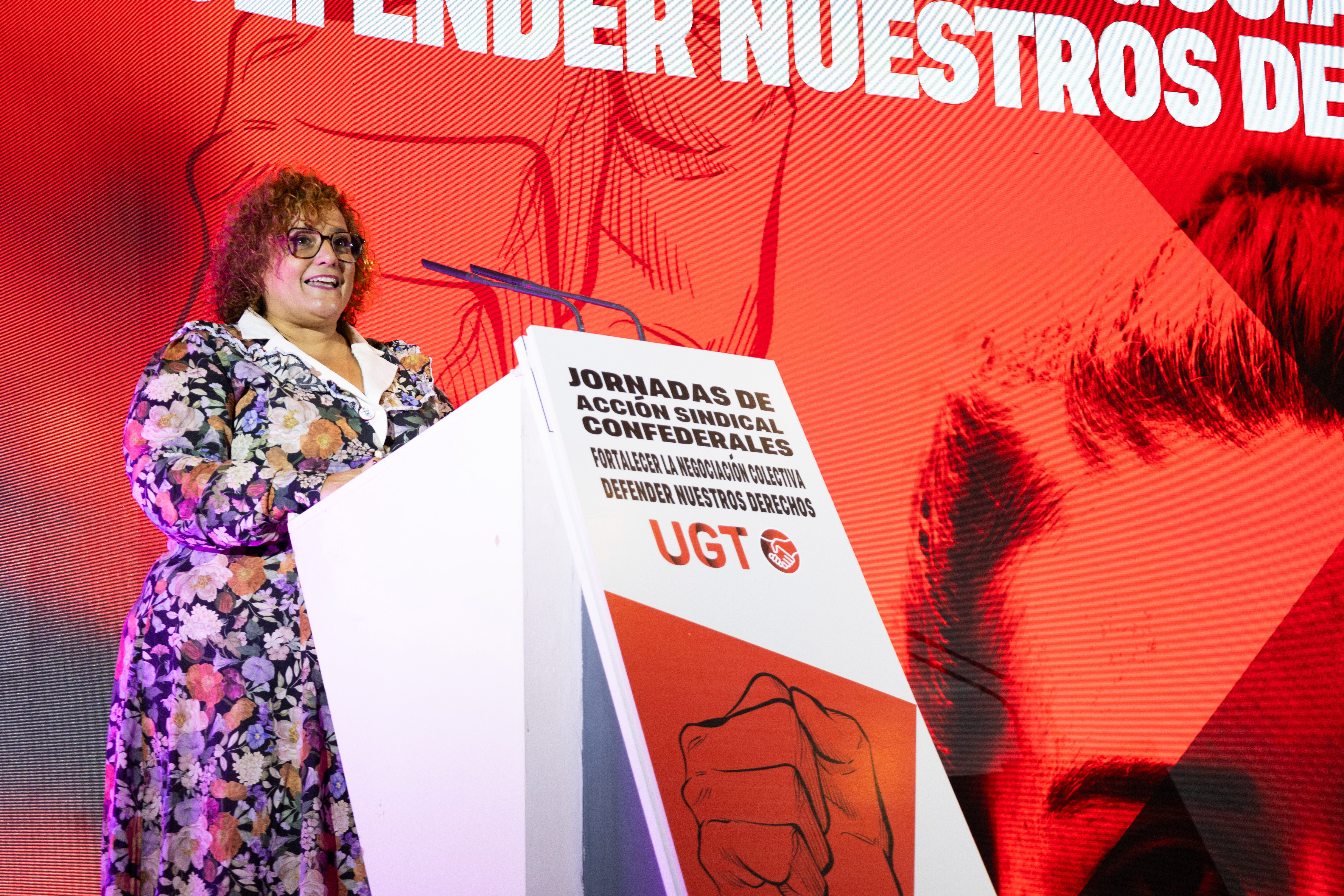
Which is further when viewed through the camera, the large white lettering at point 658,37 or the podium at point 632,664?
the large white lettering at point 658,37

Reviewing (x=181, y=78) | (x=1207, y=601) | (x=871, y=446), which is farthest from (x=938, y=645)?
(x=181, y=78)

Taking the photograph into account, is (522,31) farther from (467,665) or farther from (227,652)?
(467,665)

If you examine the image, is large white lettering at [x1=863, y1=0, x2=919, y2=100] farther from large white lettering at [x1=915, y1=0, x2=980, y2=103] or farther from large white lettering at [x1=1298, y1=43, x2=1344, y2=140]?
large white lettering at [x1=1298, y1=43, x2=1344, y2=140]

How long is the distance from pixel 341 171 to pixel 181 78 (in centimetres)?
39

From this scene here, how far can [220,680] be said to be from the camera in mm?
1705

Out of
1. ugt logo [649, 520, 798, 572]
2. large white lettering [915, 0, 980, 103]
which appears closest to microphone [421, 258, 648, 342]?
ugt logo [649, 520, 798, 572]

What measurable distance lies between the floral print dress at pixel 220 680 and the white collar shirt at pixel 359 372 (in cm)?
11

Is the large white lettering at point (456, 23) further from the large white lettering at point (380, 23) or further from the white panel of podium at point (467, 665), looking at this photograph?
the white panel of podium at point (467, 665)

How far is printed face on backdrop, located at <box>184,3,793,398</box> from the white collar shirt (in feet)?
2.84

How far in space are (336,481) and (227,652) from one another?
0.30 meters

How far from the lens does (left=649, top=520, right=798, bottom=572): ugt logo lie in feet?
3.94

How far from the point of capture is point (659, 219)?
10.0 ft

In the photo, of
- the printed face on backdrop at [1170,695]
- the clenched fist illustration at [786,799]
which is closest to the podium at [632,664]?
the clenched fist illustration at [786,799]

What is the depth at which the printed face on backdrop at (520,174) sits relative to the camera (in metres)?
2.82
